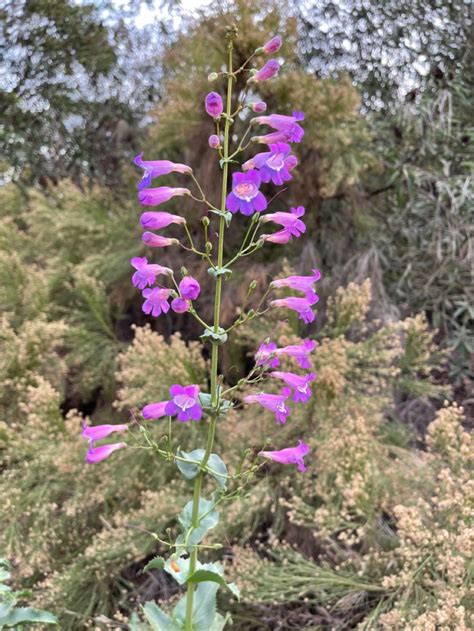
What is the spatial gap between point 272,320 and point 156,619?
1562mm

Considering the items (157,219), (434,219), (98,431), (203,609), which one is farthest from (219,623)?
(434,219)

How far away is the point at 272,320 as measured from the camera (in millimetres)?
2498

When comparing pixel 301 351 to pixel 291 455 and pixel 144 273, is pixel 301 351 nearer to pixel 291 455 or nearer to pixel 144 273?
pixel 291 455

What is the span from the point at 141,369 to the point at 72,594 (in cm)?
80

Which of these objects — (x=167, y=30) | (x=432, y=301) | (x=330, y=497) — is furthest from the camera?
(x=167, y=30)

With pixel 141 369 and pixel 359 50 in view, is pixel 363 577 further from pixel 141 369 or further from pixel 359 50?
pixel 359 50

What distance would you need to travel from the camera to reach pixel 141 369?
7.30 feet

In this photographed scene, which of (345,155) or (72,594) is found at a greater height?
(345,155)

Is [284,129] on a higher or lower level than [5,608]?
higher

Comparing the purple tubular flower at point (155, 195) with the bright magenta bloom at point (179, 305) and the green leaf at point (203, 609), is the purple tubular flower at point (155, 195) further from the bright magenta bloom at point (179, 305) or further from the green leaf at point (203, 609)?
the green leaf at point (203, 609)

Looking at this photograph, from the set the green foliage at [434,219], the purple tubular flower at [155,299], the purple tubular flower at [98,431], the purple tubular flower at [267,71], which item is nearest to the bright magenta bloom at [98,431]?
the purple tubular flower at [98,431]

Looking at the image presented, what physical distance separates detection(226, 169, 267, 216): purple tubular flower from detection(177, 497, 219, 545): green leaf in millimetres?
507

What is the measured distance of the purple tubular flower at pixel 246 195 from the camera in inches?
33.4

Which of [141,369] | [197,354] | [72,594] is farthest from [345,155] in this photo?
[72,594]
